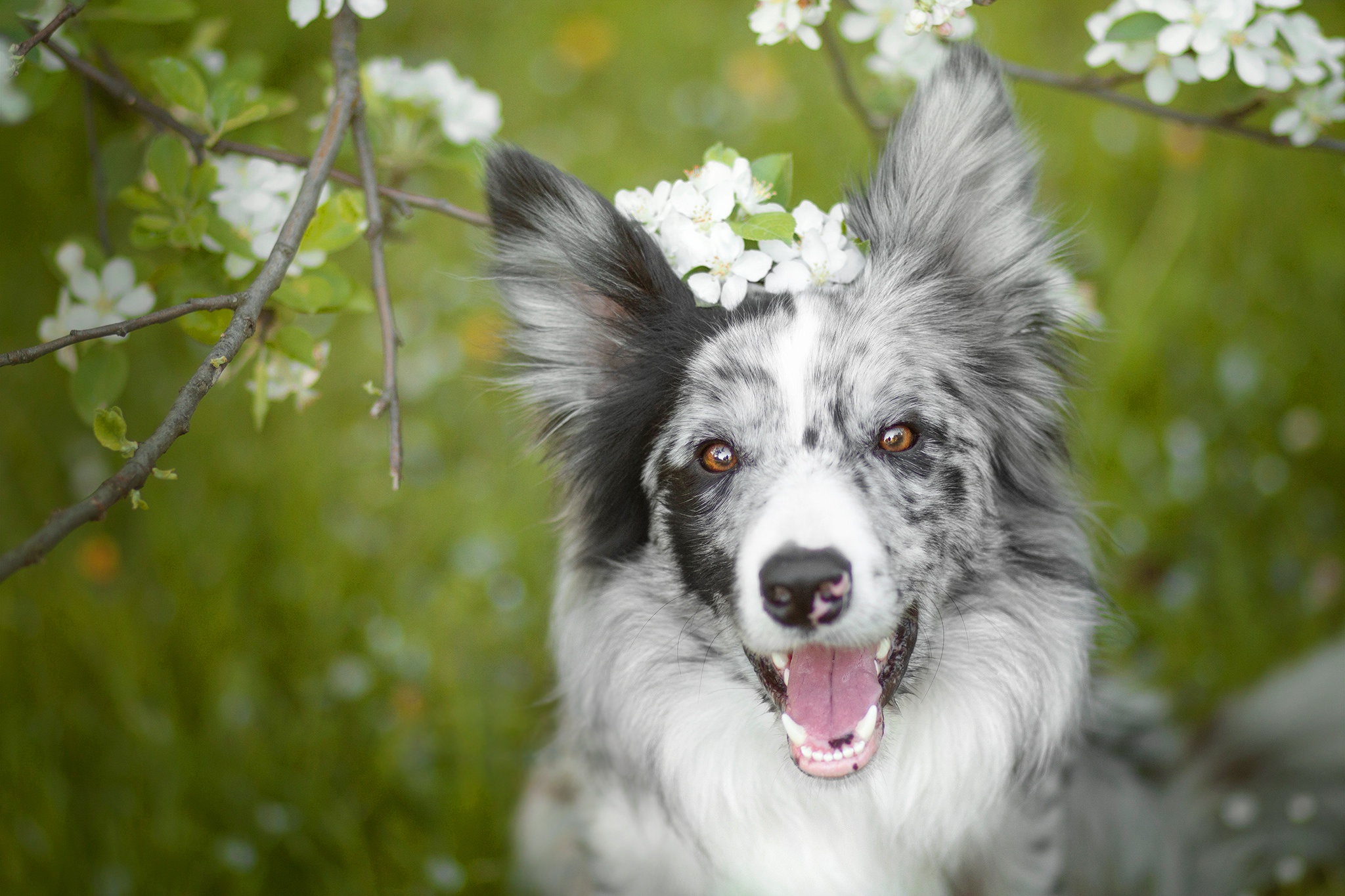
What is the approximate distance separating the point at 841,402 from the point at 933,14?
75cm

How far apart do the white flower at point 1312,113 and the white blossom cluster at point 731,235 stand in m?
1.00

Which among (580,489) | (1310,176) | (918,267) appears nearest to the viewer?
(918,267)

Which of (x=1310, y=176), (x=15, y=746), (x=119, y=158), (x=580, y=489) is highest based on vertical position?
(x=1310, y=176)

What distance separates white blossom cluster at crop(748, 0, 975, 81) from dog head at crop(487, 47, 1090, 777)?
0.24 m

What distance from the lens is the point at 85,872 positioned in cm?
300

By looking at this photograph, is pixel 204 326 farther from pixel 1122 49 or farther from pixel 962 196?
pixel 1122 49

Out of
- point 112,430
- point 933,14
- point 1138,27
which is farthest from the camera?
point 1138,27

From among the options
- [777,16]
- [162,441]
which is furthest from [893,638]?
[162,441]

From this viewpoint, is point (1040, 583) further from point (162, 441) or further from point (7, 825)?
point (7, 825)

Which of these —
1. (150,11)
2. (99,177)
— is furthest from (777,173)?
(99,177)

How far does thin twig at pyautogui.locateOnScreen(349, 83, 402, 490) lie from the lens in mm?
1776

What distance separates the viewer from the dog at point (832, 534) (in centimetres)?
215

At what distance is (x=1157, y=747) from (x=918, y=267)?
1.74 m

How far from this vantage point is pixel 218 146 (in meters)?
2.13
